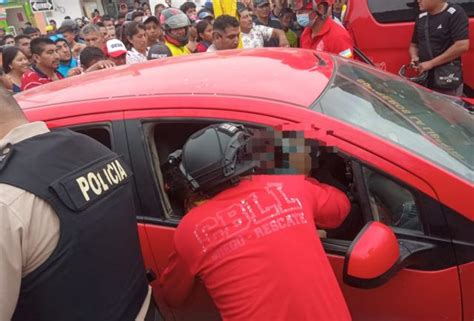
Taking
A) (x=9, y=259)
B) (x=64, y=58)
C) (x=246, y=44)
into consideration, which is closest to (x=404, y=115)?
(x=9, y=259)

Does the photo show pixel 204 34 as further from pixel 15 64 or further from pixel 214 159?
pixel 214 159

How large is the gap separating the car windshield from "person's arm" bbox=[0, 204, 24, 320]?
1.08 meters

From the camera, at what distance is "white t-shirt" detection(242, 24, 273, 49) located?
190 inches

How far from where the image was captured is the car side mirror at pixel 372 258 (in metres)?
1.36

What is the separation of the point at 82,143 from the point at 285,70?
3.24 feet

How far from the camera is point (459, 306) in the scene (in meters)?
1.54

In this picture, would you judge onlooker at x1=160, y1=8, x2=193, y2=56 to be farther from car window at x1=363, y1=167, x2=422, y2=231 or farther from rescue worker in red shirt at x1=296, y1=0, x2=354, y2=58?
car window at x1=363, y1=167, x2=422, y2=231

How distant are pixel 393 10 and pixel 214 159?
369 cm

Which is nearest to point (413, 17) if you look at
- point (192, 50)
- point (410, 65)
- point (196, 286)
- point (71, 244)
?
point (410, 65)

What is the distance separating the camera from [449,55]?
3740 millimetres

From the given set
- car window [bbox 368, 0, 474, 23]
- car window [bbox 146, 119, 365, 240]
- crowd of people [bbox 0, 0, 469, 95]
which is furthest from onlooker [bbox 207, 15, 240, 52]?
car window [bbox 146, 119, 365, 240]

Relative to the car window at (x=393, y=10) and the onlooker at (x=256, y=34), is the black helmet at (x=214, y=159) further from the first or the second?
the onlooker at (x=256, y=34)

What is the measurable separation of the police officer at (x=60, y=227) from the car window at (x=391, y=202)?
0.88 meters

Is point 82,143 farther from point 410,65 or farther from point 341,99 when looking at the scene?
point 410,65
